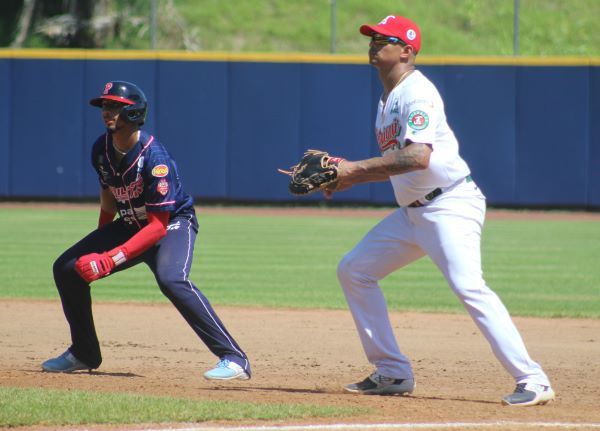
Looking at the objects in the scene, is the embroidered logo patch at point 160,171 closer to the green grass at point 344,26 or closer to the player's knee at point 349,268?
the player's knee at point 349,268

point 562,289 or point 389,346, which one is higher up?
point 389,346

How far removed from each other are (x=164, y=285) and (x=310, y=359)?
1573mm

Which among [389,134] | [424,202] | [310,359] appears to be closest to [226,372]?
[310,359]

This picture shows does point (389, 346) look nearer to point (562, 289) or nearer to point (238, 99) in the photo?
point (562, 289)

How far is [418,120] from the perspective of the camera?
188 inches

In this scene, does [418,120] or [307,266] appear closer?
[418,120]

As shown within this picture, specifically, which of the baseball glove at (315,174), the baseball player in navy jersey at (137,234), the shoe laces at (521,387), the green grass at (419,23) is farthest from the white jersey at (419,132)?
the green grass at (419,23)

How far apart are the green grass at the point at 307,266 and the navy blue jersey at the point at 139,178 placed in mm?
3456

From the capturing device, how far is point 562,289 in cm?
990

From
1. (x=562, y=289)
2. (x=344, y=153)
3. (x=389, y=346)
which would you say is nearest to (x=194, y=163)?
(x=344, y=153)

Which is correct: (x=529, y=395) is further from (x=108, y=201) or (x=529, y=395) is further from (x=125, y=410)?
(x=108, y=201)

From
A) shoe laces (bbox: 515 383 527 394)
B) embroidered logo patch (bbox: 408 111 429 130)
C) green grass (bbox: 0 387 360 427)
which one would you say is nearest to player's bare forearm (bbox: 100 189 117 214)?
green grass (bbox: 0 387 360 427)

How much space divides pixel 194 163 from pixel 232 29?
21.3ft

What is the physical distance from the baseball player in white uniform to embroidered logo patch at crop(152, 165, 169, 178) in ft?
3.33
